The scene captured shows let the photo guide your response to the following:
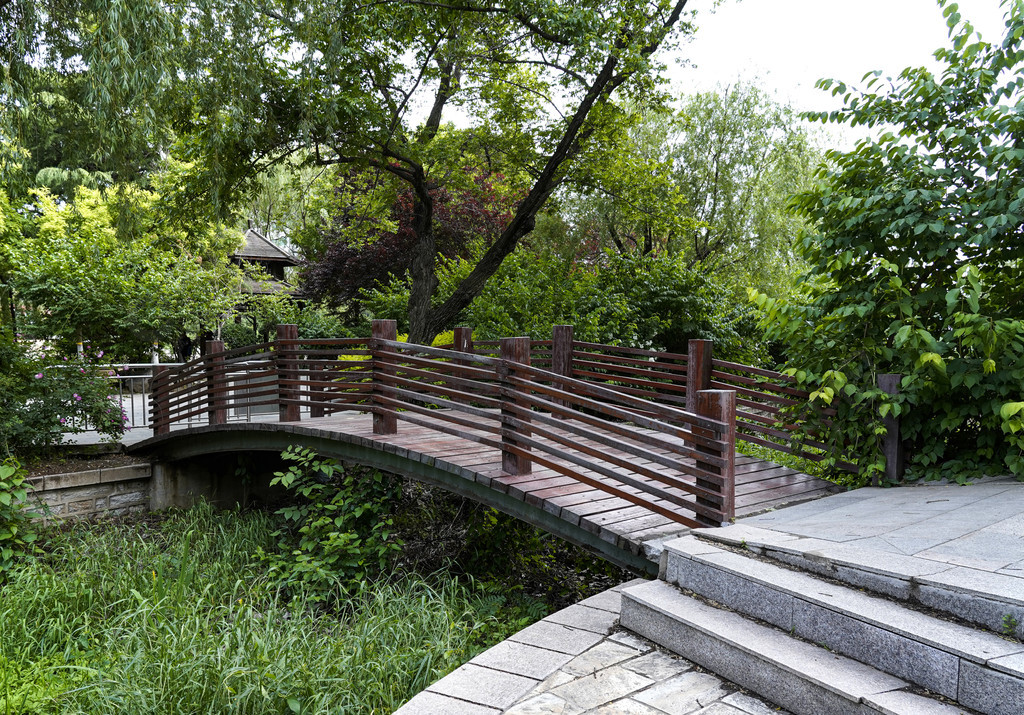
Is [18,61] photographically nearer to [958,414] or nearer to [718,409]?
[718,409]

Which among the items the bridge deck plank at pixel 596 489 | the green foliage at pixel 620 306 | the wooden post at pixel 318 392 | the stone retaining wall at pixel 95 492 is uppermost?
the green foliage at pixel 620 306

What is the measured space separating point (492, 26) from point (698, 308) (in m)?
5.18

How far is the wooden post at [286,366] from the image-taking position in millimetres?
7766

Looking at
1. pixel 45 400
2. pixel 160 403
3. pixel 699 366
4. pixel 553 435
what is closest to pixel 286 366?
pixel 160 403

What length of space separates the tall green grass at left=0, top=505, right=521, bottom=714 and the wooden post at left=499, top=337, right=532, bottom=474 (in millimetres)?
1087

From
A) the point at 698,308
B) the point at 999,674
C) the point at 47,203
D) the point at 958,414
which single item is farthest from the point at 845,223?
the point at 47,203

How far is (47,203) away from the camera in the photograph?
1764 centimetres

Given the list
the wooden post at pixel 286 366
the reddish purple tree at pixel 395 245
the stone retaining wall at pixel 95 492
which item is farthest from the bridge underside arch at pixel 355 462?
the reddish purple tree at pixel 395 245

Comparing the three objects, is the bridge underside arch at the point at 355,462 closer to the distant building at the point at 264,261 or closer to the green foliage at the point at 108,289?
the green foliage at the point at 108,289

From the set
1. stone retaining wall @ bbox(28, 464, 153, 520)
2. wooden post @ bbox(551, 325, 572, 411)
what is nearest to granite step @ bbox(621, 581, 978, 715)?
wooden post @ bbox(551, 325, 572, 411)

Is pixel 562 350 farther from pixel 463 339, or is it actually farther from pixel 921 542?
pixel 921 542

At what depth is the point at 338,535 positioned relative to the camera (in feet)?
19.7

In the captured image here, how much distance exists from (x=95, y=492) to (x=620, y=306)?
7525mm

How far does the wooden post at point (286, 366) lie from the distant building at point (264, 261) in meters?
13.2
